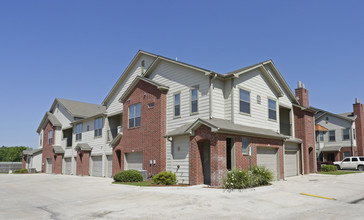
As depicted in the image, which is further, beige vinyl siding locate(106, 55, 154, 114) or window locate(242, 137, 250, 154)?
beige vinyl siding locate(106, 55, 154, 114)

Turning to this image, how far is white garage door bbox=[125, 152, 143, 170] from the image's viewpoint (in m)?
24.8

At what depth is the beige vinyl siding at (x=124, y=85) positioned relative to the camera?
87.4 feet

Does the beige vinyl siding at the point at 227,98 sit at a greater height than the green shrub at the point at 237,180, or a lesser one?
greater

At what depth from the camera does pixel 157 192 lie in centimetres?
1638

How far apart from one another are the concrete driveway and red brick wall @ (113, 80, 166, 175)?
5167mm

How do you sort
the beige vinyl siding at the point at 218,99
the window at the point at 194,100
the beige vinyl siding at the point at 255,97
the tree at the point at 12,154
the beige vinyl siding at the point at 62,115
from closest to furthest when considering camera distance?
1. the beige vinyl siding at the point at 218,99
2. the beige vinyl siding at the point at 255,97
3. the window at the point at 194,100
4. the beige vinyl siding at the point at 62,115
5. the tree at the point at 12,154

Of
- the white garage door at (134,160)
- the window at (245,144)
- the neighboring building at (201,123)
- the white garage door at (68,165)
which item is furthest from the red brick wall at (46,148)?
the window at (245,144)

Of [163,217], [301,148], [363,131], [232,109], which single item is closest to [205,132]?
[232,109]

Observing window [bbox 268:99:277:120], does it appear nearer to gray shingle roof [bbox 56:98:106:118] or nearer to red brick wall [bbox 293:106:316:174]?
red brick wall [bbox 293:106:316:174]

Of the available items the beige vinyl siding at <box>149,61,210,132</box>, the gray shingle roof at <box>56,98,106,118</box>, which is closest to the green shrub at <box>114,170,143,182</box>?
the beige vinyl siding at <box>149,61,210,132</box>

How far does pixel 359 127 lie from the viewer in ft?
147

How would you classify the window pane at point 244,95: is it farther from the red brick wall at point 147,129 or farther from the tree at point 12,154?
the tree at point 12,154

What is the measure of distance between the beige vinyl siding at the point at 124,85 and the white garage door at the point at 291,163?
543 inches

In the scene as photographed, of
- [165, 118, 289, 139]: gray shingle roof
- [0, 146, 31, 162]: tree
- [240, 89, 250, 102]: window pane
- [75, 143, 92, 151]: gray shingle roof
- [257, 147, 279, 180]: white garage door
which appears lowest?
[0, 146, 31, 162]: tree
